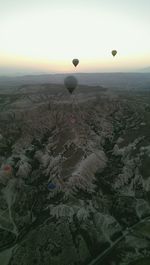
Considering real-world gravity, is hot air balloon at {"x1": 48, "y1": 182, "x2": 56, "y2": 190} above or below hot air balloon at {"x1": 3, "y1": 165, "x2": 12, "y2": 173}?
below

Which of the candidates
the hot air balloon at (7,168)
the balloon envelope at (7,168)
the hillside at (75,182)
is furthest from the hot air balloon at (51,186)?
the balloon envelope at (7,168)

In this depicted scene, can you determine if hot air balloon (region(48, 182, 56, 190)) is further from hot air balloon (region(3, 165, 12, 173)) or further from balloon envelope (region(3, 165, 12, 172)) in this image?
balloon envelope (region(3, 165, 12, 172))

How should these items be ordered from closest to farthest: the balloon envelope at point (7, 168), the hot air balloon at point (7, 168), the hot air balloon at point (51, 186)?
the hot air balloon at point (51, 186), the hot air balloon at point (7, 168), the balloon envelope at point (7, 168)

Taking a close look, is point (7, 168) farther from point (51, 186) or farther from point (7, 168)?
point (51, 186)

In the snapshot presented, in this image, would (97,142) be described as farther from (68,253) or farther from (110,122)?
(68,253)

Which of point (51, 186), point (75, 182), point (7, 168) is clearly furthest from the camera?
point (7, 168)

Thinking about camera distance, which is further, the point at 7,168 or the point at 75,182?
the point at 7,168

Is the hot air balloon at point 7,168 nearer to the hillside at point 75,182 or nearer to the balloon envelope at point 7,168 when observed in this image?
the balloon envelope at point 7,168

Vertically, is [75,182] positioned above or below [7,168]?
below

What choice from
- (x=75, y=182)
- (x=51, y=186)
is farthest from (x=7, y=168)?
(x=75, y=182)

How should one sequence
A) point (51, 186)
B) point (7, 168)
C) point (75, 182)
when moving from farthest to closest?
point (7, 168) → point (51, 186) → point (75, 182)

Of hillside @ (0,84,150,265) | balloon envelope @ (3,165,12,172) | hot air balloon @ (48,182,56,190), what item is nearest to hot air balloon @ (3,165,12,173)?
balloon envelope @ (3,165,12,172)
